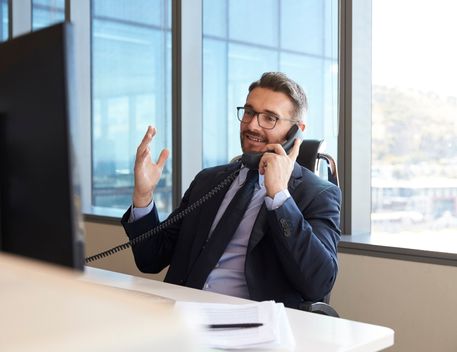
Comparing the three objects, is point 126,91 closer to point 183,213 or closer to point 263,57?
point 263,57

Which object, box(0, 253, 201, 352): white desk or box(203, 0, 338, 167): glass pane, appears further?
box(203, 0, 338, 167): glass pane

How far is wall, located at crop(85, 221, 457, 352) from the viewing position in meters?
2.32

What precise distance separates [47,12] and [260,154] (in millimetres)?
3476

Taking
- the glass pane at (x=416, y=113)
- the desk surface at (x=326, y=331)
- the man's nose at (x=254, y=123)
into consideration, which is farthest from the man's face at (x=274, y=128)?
the glass pane at (x=416, y=113)

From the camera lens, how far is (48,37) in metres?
0.73

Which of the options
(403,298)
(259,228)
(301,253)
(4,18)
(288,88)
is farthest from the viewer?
(4,18)

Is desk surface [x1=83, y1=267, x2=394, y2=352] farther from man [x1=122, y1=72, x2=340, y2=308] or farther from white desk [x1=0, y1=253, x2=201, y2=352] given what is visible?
white desk [x1=0, y1=253, x2=201, y2=352]

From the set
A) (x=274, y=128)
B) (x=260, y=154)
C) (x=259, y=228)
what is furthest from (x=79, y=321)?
(x=274, y=128)

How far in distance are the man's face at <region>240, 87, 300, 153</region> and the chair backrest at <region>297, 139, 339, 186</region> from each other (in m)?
0.11

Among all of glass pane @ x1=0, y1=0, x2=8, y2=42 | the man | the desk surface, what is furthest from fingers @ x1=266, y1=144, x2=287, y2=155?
glass pane @ x1=0, y1=0, x2=8, y2=42

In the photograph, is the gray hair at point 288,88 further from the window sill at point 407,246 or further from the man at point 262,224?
the window sill at point 407,246

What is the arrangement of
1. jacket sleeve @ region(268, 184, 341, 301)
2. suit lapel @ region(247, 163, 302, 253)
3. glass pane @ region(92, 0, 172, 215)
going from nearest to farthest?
1. jacket sleeve @ region(268, 184, 341, 301)
2. suit lapel @ region(247, 163, 302, 253)
3. glass pane @ region(92, 0, 172, 215)

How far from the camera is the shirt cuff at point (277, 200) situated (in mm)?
A: 1770

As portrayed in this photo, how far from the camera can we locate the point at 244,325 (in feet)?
4.05
